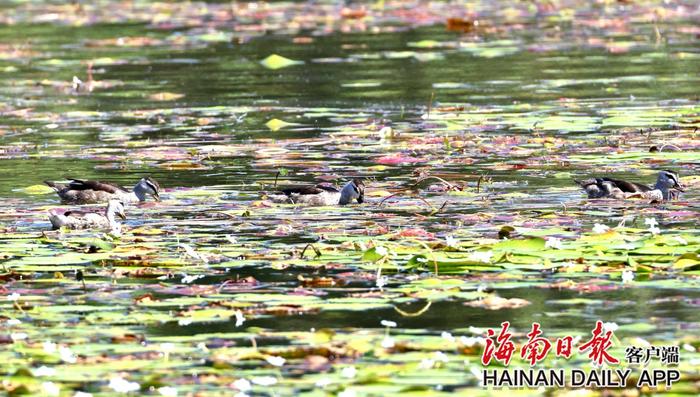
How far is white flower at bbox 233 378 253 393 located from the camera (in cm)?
823

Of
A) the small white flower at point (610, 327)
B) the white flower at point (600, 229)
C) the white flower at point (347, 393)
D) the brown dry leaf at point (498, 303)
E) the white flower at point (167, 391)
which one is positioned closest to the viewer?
the white flower at point (347, 393)

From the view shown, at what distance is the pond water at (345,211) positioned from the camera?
9133mm

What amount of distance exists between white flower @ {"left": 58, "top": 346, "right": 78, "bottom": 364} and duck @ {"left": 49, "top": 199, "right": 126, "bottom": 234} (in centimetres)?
406

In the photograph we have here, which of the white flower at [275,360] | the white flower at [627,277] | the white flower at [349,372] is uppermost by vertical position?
the white flower at [627,277]

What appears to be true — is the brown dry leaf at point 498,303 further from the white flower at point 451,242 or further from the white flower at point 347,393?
the white flower at point 347,393

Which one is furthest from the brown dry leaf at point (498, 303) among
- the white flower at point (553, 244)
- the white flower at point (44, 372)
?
the white flower at point (44, 372)

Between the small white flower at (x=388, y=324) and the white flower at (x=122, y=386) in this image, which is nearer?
the white flower at (x=122, y=386)

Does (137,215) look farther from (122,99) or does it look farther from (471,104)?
(122,99)

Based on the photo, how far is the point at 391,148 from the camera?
18.2m

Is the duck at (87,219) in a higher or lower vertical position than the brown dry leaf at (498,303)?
higher

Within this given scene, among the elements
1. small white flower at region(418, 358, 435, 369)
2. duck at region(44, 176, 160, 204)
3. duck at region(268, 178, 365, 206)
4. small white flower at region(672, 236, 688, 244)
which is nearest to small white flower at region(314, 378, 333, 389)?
small white flower at region(418, 358, 435, 369)

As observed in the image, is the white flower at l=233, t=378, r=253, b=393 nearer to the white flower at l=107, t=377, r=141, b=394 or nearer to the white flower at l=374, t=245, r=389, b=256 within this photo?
the white flower at l=107, t=377, r=141, b=394

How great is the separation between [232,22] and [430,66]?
11.8 metres

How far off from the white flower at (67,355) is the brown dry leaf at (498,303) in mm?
2452
